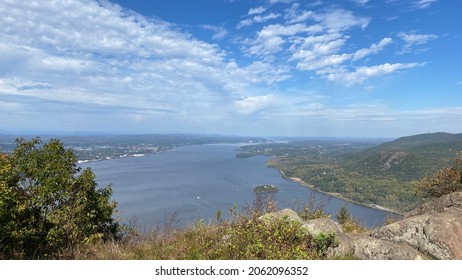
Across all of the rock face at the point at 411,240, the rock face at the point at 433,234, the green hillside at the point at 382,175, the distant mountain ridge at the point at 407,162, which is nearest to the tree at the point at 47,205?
the rock face at the point at 411,240

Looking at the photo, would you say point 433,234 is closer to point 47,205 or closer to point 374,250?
point 374,250

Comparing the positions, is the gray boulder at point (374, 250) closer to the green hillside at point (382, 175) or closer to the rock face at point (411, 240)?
the rock face at point (411, 240)

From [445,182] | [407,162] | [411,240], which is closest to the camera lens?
[411,240]

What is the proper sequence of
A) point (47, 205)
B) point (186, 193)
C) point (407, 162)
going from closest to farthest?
1. point (47, 205)
2. point (186, 193)
3. point (407, 162)

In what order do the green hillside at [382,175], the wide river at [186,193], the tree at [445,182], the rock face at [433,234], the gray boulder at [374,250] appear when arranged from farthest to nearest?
the green hillside at [382,175] < the wide river at [186,193] < the tree at [445,182] < the rock face at [433,234] < the gray boulder at [374,250]

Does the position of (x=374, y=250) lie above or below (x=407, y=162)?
above

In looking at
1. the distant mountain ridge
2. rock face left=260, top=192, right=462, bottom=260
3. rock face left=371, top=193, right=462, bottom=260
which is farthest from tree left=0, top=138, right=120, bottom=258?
the distant mountain ridge

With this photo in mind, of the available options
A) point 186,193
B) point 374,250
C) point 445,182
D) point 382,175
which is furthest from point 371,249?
point 382,175
